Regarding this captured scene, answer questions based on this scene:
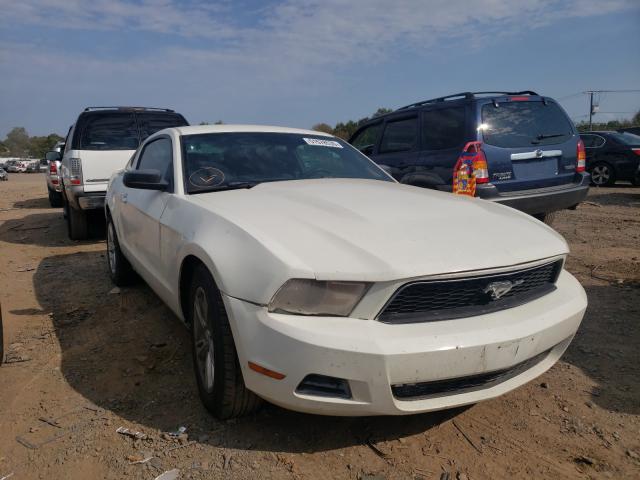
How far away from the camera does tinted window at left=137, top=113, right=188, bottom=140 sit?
7.75 meters

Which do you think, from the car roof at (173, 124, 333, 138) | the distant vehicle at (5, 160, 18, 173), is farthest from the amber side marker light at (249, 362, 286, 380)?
the distant vehicle at (5, 160, 18, 173)

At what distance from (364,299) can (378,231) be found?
1.27 ft

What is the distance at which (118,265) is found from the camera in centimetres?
480

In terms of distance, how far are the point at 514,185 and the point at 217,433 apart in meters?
4.34

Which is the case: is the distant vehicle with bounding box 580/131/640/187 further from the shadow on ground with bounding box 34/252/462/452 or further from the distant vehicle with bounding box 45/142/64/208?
the distant vehicle with bounding box 45/142/64/208

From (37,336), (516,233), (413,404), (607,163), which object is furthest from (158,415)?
(607,163)

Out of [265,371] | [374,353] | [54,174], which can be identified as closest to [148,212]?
[265,371]

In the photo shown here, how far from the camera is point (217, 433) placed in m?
2.47

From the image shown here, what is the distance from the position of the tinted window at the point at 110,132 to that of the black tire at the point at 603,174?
1106 cm

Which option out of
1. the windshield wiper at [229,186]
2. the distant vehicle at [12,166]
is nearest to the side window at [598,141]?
the windshield wiper at [229,186]

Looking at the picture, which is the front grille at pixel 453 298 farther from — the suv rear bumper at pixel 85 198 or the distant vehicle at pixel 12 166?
the distant vehicle at pixel 12 166

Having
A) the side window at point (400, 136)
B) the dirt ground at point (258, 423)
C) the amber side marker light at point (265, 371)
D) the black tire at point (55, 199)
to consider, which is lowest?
the dirt ground at point (258, 423)

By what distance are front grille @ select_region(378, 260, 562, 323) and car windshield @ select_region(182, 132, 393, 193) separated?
1.49m

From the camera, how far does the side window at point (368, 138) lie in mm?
7296
